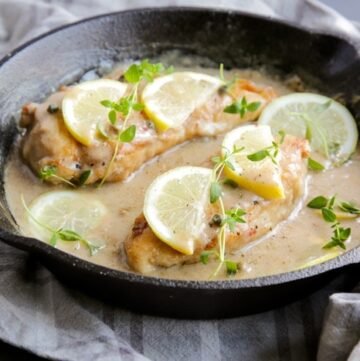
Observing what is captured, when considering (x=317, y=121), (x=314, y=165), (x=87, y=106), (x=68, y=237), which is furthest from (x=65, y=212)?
(x=317, y=121)

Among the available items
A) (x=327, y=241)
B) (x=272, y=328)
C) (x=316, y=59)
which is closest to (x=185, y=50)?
(x=316, y=59)

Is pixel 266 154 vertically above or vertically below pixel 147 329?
above

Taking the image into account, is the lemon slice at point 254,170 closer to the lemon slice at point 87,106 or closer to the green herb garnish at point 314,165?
the green herb garnish at point 314,165

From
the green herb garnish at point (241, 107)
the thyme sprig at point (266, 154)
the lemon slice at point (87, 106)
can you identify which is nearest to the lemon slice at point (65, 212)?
the lemon slice at point (87, 106)

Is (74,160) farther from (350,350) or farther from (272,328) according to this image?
(350,350)

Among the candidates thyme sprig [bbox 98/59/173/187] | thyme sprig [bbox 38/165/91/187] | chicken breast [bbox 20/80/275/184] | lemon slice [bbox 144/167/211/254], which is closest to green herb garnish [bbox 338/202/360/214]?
lemon slice [bbox 144/167/211/254]

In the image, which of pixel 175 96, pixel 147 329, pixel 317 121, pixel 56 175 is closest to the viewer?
pixel 147 329

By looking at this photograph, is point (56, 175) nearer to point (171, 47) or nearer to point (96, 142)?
point (96, 142)
